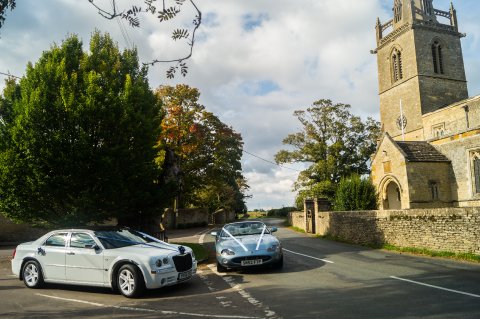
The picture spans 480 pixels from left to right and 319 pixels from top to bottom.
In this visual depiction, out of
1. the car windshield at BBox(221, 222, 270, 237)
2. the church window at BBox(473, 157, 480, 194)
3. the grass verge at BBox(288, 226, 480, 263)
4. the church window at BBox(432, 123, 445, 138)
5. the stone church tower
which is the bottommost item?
the grass verge at BBox(288, 226, 480, 263)

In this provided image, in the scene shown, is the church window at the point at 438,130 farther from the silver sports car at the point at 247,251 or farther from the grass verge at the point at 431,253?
the silver sports car at the point at 247,251

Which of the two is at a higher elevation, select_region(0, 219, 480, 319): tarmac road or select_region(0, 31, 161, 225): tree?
select_region(0, 31, 161, 225): tree

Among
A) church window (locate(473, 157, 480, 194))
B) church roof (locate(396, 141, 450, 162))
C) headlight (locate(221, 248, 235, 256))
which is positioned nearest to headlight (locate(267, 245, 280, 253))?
headlight (locate(221, 248, 235, 256))

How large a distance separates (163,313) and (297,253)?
938 centimetres

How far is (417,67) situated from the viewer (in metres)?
41.1

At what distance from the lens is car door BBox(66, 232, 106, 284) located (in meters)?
8.49

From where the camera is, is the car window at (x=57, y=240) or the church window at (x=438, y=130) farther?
the church window at (x=438, y=130)

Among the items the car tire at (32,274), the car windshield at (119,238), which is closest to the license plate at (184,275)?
the car windshield at (119,238)

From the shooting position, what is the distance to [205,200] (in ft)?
144

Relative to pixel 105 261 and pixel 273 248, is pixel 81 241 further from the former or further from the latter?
pixel 273 248

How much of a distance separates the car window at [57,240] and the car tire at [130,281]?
2060 mm

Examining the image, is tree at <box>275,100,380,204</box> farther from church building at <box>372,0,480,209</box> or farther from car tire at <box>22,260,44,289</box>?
car tire at <box>22,260,44,289</box>

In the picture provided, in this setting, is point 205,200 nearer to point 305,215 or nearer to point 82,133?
point 305,215

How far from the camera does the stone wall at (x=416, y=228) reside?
12914 millimetres
